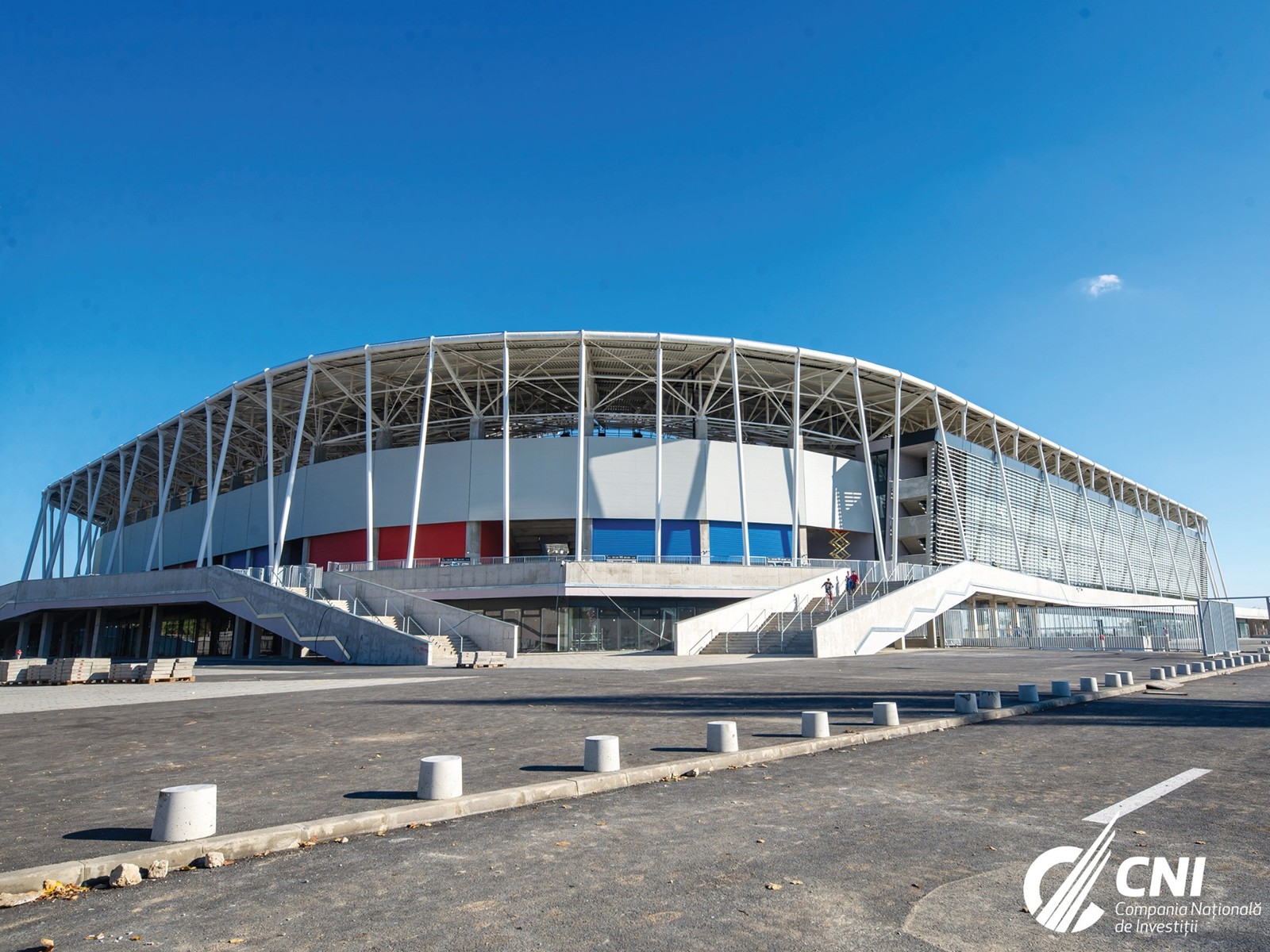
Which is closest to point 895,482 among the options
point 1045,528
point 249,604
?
point 1045,528

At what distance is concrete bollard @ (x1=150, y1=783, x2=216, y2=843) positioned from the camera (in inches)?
201

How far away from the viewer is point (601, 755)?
7.41 m

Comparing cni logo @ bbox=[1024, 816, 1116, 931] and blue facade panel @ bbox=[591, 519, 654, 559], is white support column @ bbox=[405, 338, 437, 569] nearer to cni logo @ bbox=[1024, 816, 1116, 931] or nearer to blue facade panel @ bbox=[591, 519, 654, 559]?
blue facade panel @ bbox=[591, 519, 654, 559]

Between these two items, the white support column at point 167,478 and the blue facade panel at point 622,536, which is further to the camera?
the white support column at point 167,478

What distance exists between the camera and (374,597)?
1361 inches

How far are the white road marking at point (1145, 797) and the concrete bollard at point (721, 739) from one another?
3462 millimetres

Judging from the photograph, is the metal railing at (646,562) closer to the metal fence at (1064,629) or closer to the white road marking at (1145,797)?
the metal fence at (1064,629)

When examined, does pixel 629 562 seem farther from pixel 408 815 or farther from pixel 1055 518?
pixel 1055 518

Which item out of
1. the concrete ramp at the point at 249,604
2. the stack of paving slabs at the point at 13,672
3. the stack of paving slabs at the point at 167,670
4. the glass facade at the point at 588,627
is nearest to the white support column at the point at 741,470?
the glass facade at the point at 588,627

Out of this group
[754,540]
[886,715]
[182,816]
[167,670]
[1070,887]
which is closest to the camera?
[1070,887]

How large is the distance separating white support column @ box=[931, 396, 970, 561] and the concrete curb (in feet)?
160

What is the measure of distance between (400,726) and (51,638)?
60.3m

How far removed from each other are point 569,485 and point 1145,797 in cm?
4297

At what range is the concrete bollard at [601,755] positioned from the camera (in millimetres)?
7377
